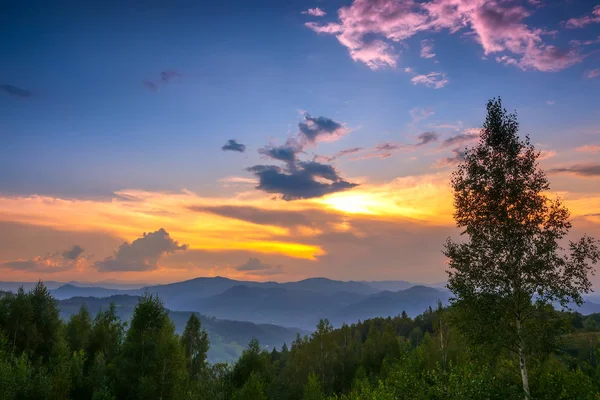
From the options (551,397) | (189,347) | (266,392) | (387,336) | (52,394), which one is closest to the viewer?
(551,397)

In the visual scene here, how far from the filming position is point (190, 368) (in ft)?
320

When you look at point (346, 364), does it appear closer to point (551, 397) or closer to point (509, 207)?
point (551, 397)

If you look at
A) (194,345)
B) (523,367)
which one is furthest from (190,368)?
(523,367)

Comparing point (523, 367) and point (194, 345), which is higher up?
point (523, 367)

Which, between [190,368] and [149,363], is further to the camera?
[190,368]

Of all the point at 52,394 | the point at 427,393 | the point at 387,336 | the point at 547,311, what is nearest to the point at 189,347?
→ the point at 52,394

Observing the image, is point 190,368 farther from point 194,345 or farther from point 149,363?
point 149,363

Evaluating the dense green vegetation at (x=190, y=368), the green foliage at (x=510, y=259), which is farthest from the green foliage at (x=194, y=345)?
the green foliage at (x=510, y=259)

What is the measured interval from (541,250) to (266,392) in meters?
62.1

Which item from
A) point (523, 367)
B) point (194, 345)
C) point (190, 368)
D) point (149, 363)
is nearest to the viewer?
point (523, 367)

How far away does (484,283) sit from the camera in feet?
109

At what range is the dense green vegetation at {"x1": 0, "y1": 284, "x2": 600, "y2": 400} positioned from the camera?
33312 millimetres

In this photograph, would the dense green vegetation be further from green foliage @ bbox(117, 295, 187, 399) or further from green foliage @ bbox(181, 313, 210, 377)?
green foliage @ bbox(181, 313, 210, 377)

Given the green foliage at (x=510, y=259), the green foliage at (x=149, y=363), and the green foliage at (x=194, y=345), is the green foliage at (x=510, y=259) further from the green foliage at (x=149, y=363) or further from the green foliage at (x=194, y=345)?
the green foliage at (x=194, y=345)
